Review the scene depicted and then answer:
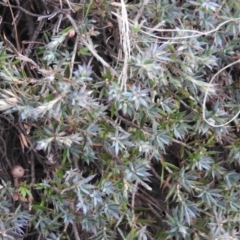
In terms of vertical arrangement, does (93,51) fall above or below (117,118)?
above

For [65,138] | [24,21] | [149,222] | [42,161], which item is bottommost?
[149,222]

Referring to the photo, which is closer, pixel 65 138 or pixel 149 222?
pixel 65 138

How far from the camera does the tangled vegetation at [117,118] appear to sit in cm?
110

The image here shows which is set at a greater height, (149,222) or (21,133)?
(21,133)

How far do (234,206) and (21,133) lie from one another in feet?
1.89

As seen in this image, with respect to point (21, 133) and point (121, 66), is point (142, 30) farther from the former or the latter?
point (21, 133)

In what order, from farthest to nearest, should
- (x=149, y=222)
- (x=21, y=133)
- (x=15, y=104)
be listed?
(x=149, y=222) → (x=21, y=133) → (x=15, y=104)

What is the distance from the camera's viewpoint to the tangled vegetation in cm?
110

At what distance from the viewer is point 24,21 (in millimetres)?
1236

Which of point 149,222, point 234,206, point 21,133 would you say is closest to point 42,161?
point 21,133

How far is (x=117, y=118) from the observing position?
3.87 ft

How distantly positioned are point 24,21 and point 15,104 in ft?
0.93

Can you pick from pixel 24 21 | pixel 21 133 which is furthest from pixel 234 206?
pixel 24 21

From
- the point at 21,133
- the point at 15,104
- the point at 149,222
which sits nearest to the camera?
the point at 15,104
